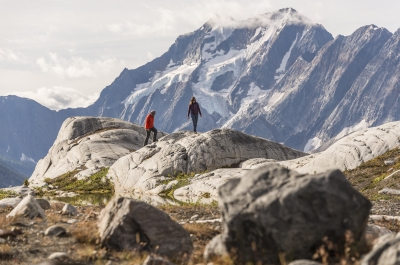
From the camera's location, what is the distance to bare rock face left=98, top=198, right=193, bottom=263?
453 inches

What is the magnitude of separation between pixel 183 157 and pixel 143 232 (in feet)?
113

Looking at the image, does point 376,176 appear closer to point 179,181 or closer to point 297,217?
point 179,181

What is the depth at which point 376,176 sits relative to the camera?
34.6m

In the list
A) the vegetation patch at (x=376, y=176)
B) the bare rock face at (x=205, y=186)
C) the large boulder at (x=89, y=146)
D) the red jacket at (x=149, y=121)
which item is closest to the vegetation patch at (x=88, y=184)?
the large boulder at (x=89, y=146)

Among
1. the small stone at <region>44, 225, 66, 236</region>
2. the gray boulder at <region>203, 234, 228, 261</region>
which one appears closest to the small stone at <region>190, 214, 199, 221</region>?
the small stone at <region>44, 225, 66, 236</region>

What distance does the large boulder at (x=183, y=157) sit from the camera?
147 feet

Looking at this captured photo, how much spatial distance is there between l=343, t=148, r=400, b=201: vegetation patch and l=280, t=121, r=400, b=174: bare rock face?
105 cm

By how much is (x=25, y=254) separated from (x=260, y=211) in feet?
19.9

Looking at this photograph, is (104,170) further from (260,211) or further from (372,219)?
(260,211)

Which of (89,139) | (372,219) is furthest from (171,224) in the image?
(89,139)

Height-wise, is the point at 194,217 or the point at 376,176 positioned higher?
the point at 376,176

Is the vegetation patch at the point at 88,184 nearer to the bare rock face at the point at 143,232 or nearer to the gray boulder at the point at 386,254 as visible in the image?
the bare rock face at the point at 143,232

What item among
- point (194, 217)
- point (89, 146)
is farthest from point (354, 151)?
point (89, 146)

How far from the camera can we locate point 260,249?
380 inches
